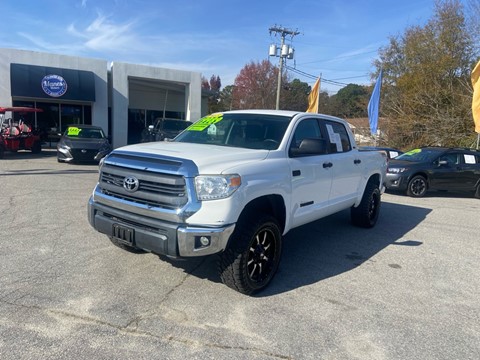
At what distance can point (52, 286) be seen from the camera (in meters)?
3.89

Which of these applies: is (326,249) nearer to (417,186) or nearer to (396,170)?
(396,170)

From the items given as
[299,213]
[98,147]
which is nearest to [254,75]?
[98,147]

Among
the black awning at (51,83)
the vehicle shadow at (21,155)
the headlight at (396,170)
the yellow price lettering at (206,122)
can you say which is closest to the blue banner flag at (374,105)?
the headlight at (396,170)

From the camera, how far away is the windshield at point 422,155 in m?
11.5

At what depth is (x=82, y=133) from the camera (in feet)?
50.0

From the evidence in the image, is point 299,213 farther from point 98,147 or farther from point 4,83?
point 4,83

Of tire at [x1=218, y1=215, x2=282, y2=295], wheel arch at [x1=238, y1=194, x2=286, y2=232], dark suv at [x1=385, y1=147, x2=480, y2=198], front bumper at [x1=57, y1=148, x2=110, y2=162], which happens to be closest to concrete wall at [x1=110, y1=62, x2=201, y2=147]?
front bumper at [x1=57, y1=148, x2=110, y2=162]

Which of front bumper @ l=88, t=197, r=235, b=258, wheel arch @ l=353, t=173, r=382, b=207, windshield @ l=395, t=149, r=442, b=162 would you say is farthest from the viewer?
windshield @ l=395, t=149, r=442, b=162

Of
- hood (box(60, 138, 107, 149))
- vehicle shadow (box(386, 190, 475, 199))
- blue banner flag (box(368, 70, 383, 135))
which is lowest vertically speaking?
vehicle shadow (box(386, 190, 475, 199))

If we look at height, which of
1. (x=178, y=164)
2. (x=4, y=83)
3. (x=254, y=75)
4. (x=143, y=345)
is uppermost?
(x=254, y=75)

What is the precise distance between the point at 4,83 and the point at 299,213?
811 inches

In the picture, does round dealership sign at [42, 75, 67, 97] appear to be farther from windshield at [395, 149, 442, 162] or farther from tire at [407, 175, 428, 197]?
tire at [407, 175, 428, 197]

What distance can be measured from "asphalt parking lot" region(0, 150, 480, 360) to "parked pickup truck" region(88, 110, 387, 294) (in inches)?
18.6

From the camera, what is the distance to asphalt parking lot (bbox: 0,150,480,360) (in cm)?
303
